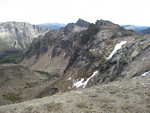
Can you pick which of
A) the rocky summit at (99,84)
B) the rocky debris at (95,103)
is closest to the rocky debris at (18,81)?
the rocky summit at (99,84)

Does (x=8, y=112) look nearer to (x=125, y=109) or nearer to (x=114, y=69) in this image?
(x=125, y=109)

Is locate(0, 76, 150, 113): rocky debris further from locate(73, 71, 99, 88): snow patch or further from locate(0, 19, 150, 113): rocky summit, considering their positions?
locate(73, 71, 99, 88): snow patch

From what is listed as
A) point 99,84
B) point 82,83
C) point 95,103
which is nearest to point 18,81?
point 82,83

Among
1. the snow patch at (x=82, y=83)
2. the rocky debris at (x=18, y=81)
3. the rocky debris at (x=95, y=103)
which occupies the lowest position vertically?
the rocky debris at (x=18, y=81)

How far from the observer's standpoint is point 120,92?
23000mm

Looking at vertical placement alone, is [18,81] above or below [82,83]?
below

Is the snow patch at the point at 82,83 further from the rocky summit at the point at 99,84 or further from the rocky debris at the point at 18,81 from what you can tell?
the rocky debris at the point at 18,81

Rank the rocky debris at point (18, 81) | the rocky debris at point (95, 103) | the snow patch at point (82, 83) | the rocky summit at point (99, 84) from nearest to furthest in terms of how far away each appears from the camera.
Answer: the rocky debris at point (95, 103)
the rocky summit at point (99, 84)
the snow patch at point (82, 83)
the rocky debris at point (18, 81)

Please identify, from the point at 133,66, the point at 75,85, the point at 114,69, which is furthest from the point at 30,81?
the point at 133,66

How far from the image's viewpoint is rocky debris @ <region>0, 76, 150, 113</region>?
1959 centimetres

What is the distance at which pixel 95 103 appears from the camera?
814 inches

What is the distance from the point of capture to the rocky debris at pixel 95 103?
19594 mm

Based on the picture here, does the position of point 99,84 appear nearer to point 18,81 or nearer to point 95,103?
point 95,103

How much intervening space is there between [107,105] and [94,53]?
239 feet
